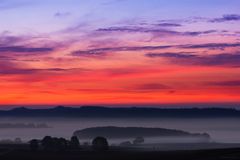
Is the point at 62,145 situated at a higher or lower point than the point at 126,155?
higher

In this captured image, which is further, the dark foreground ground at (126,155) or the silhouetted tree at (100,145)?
the silhouetted tree at (100,145)

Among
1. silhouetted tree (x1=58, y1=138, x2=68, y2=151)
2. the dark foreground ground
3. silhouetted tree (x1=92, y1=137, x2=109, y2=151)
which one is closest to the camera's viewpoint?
the dark foreground ground

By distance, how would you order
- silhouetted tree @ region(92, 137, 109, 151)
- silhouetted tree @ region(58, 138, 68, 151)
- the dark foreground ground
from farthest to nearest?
silhouetted tree @ region(58, 138, 68, 151) → silhouetted tree @ region(92, 137, 109, 151) → the dark foreground ground

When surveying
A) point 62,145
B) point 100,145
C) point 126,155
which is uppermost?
point 62,145

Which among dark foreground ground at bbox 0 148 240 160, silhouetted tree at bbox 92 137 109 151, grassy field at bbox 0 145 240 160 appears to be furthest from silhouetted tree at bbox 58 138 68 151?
dark foreground ground at bbox 0 148 240 160

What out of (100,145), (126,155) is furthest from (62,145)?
(126,155)

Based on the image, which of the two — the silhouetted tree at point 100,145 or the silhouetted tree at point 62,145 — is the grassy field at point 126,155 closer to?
the silhouetted tree at point 62,145

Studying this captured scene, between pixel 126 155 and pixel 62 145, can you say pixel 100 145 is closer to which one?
pixel 62 145

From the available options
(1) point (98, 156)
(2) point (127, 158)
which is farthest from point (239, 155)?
(1) point (98, 156)

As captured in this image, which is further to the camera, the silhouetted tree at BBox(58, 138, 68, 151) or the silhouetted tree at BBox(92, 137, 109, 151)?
the silhouetted tree at BBox(58, 138, 68, 151)

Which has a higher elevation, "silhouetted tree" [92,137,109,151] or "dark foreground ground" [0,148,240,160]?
"silhouetted tree" [92,137,109,151]

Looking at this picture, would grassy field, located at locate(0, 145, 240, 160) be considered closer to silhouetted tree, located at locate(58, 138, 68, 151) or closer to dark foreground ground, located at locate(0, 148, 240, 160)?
dark foreground ground, located at locate(0, 148, 240, 160)

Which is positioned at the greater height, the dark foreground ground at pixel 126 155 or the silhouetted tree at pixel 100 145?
the silhouetted tree at pixel 100 145

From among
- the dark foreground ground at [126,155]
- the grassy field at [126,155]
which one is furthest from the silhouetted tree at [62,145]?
the dark foreground ground at [126,155]
